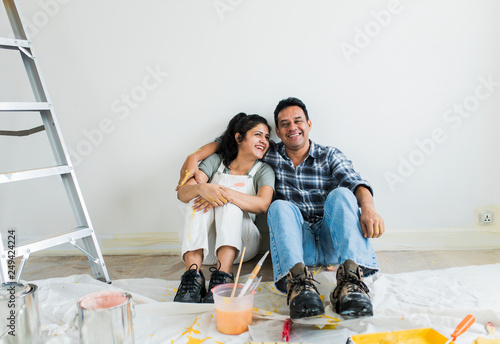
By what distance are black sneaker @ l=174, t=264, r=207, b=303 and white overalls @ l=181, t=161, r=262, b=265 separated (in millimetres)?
151

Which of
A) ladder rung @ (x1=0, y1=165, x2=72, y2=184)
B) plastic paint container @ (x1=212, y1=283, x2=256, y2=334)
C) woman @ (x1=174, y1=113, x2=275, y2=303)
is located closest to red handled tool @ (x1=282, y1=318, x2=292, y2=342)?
plastic paint container @ (x1=212, y1=283, x2=256, y2=334)

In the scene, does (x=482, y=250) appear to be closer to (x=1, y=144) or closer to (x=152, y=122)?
(x=152, y=122)

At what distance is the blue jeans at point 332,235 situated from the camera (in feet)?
4.97

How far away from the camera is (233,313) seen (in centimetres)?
133

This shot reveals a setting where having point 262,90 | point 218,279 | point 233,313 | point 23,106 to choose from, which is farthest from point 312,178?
point 23,106

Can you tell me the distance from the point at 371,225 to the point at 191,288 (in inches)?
30.5

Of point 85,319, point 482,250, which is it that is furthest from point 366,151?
point 85,319

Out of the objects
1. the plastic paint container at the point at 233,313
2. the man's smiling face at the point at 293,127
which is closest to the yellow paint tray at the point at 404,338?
the plastic paint container at the point at 233,313

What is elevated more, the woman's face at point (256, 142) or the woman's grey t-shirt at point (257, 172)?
the woman's face at point (256, 142)

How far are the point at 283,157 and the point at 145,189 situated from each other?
901 millimetres

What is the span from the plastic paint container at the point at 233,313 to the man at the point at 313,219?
15cm

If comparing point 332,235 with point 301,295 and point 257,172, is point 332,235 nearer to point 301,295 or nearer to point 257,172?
point 301,295

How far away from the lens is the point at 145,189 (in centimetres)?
245

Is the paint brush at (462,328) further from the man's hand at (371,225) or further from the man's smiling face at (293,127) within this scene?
the man's smiling face at (293,127)
